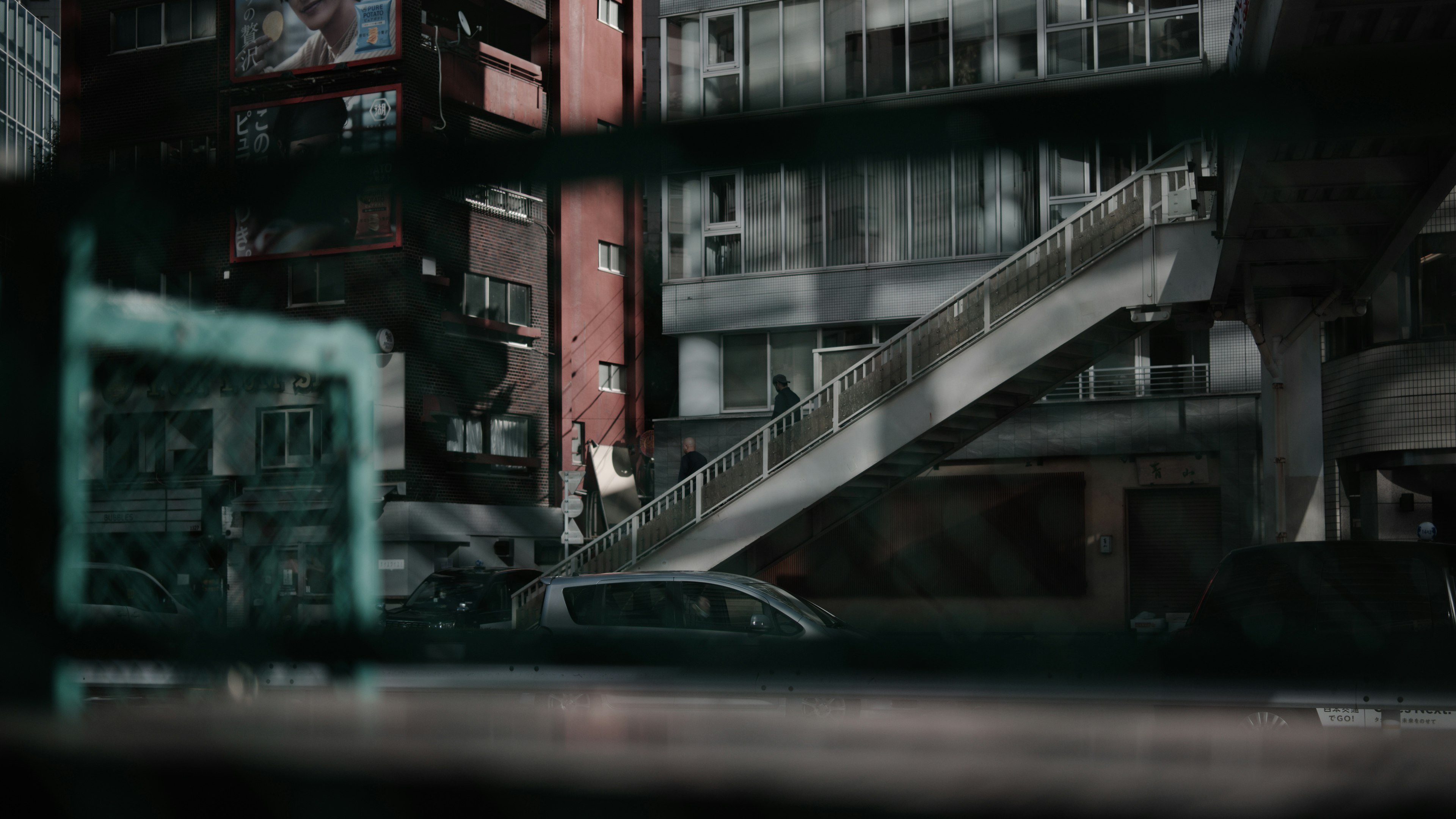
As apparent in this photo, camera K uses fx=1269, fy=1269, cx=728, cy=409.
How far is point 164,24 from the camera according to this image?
2833 centimetres

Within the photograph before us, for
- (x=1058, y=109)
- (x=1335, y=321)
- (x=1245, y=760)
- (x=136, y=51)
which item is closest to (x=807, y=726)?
(x=1245, y=760)

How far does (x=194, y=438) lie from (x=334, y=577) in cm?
21

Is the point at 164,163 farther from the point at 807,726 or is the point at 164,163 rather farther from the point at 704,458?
the point at 704,458

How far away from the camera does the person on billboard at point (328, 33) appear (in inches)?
1029

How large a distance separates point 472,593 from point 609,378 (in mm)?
14625

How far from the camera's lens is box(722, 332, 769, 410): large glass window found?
2084 centimetres

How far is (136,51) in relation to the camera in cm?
2858

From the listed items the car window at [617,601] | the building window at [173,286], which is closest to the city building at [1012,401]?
the car window at [617,601]

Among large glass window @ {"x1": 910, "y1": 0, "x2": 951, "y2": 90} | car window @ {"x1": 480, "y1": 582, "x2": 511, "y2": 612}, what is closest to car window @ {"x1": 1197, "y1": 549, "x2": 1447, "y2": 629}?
car window @ {"x1": 480, "y1": 582, "x2": 511, "y2": 612}

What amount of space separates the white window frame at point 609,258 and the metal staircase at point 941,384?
14.3m

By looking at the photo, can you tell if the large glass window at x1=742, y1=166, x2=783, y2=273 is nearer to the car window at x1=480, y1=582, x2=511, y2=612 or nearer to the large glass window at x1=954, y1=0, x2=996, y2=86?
the large glass window at x1=954, y1=0, x2=996, y2=86

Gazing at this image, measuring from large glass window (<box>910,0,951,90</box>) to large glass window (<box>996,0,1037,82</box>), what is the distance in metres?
0.79

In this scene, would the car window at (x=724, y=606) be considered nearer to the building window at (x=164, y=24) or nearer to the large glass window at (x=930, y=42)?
the large glass window at (x=930, y=42)

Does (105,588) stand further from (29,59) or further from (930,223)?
(29,59)
